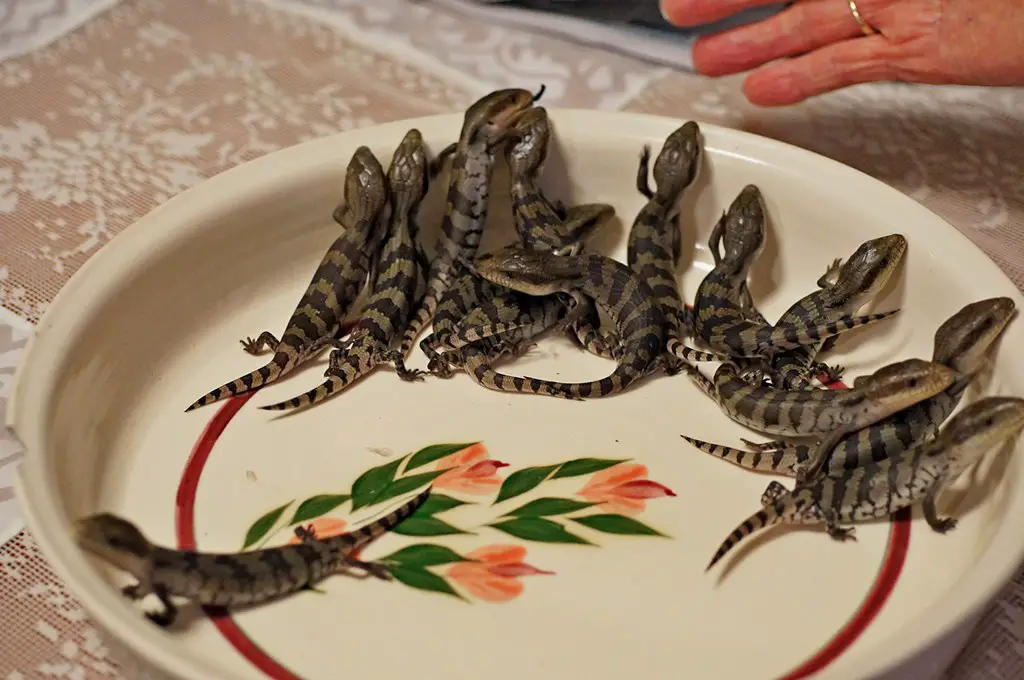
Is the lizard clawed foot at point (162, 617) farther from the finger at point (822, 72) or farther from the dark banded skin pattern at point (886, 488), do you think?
the finger at point (822, 72)

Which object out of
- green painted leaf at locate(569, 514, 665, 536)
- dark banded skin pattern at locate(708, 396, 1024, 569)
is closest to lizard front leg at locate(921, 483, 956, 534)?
dark banded skin pattern at locate(708, 396, 1024, 569)

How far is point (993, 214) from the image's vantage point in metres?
2.29

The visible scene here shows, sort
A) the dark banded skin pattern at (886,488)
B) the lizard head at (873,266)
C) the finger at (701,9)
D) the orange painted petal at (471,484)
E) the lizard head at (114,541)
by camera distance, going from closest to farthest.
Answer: the lizard head at (114,541) < the dark banded skin pattern at (886,488) < the orange painted petal at (471,484) < the lizard head at (873,266) < the finger at (701,9)

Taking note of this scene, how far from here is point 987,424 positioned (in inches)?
61.0

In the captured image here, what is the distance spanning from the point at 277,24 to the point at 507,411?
5.42 feet

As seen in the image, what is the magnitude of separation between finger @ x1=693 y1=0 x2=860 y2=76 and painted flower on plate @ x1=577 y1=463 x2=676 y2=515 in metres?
1.07

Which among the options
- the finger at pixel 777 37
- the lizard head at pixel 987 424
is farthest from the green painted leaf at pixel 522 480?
the finger at pixel 777 37

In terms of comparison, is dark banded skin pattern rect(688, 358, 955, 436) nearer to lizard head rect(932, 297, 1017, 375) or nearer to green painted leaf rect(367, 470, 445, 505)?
lizard head rect(932, 297, 1017, 375)

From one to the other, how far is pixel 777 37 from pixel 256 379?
1.38 meters

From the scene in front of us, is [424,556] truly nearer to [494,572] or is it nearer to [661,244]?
[494,572]

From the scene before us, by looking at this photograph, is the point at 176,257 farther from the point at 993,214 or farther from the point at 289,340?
the point at 993,214

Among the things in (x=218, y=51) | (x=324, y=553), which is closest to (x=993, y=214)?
(x=324, y=553)

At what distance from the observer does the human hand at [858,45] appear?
2033mm

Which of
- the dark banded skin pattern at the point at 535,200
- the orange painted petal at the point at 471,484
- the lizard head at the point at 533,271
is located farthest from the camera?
the dark banded skin pattern at the point at 535,200
